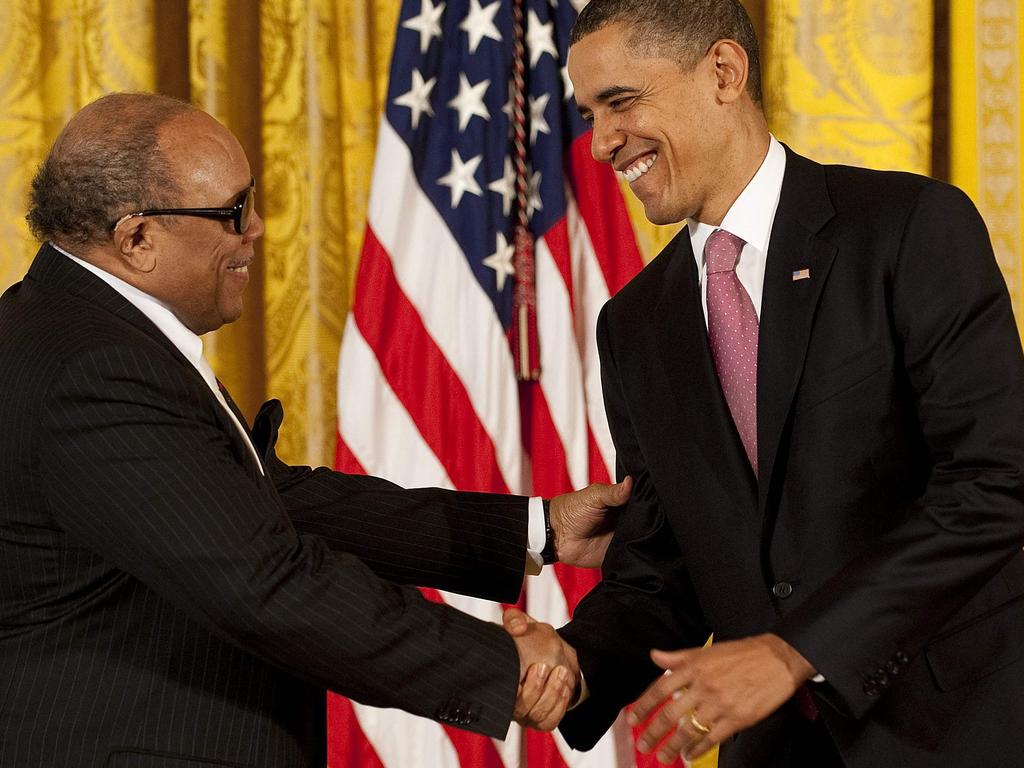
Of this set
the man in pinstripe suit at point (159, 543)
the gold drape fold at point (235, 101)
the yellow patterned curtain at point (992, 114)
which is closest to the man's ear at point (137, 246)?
the man in pinstripe suit at point (159, 543)

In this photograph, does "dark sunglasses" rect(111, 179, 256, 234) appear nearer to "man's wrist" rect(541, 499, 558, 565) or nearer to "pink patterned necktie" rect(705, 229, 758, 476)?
"pink patterned necktie" rect(705, 229, 758, 476)

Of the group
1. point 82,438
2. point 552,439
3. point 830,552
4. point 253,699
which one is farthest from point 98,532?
point 552,439

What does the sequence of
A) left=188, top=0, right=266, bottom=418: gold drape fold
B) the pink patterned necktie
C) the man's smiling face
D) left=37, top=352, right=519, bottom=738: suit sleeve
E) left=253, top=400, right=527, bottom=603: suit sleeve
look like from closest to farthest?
left=37, top=352, right=519, bottom=738: suit sleeve
the pink patterned necktie
the man's smiling face
left=253, top=400, right=527, bottom=603: suit sleeve
left=188, top=0, right=266, bottom=418: gold drape fold

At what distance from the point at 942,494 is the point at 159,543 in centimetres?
104

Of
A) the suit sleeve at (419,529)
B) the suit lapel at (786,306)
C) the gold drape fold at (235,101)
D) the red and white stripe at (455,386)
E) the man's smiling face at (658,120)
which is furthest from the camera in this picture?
the gold drape fold at (235,101)

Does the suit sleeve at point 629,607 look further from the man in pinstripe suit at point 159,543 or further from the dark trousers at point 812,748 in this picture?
the dark trousers at point 812,748

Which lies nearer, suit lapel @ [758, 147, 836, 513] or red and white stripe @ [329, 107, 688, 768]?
suit lapel @ [758, 147, 836, 513]

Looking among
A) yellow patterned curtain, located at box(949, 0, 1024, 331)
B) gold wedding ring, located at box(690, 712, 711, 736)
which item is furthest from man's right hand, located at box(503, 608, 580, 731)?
yellow patterned curtain, located at box(949, 0, 1024, 331)

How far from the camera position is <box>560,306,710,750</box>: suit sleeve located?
7.07 ft

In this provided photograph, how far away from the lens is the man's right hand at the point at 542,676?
1997 mm

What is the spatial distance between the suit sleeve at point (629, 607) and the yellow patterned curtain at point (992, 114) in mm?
1530

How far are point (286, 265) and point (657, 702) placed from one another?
2.10 m

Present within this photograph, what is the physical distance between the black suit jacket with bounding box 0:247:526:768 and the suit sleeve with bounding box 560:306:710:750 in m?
0.32

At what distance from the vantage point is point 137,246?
6.31 ft
